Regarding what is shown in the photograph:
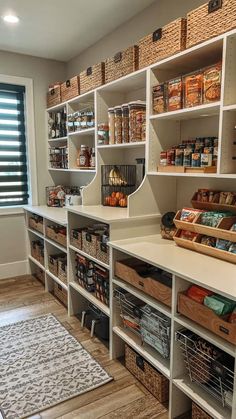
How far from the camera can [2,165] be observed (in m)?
3.49

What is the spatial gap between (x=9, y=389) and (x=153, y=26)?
267cm

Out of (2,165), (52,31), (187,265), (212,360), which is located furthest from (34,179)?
(212,360)

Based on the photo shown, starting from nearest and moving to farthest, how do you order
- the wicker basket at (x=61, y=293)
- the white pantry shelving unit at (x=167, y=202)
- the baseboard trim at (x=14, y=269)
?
the white pantry shelving unit at (x=167, y=202) → the wicker basket at (x=61, y=293) → the baseboard trim at (x=14, y=269)

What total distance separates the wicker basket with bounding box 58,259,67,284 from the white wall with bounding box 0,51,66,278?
3.27 ft

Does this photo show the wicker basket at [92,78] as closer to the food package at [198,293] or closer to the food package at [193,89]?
the food package at [193,89]

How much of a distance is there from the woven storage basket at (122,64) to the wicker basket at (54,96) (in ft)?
3.45

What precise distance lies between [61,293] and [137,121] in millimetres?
1785

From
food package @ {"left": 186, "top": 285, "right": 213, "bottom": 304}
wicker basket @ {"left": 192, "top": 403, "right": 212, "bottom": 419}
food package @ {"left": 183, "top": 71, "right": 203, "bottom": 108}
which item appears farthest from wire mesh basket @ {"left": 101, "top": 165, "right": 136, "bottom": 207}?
wicker basket @ {"left": 192, "top": 403, "right": 212, "bottom": 419}

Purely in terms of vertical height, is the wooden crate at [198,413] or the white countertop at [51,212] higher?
the white countertop at [51,212]

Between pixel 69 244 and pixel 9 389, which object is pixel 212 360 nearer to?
pixel 9 389

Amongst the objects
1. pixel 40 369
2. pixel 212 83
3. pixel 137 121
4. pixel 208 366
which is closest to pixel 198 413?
pixel 208 366

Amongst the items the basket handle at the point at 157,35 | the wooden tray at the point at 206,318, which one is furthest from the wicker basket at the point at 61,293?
the basket handle at the point at 157,35

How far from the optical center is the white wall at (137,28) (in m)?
2.06

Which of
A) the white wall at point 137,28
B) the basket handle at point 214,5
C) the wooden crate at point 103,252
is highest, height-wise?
the white wall at point 137,28
